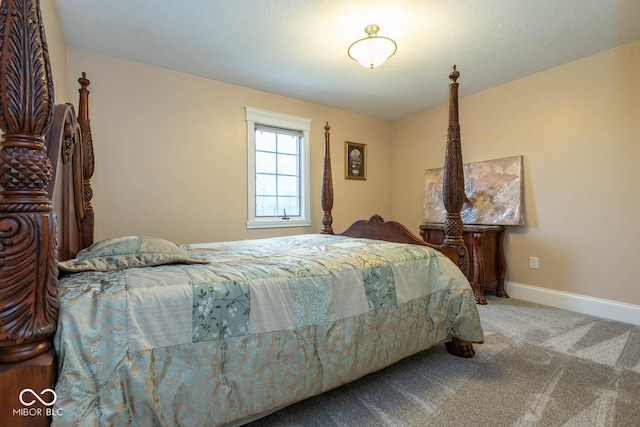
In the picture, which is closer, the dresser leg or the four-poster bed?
the four-poster bed

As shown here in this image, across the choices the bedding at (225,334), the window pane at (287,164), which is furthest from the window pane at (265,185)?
the bedding at (225,334)

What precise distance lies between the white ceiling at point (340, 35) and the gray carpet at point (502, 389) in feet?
7.72

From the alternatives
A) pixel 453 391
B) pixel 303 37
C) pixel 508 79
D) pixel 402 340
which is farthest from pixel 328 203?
pixel 508 79

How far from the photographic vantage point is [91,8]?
6.77 feet

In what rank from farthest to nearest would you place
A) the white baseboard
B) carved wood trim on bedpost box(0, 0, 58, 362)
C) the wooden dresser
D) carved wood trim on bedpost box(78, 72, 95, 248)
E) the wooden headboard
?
1. the wooden dresser
2. the white baseboard
3. carved wood trim on bedpost box(78, 72, 95, 248)
4. the wooden headboard
5. carved wood trim on bedpost box(0, 0, 58, 362)

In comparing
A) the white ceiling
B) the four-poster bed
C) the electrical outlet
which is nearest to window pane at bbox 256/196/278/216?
the white ceiling

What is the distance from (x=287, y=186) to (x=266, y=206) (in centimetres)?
40

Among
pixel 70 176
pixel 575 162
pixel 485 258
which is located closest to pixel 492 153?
pixel 575 162

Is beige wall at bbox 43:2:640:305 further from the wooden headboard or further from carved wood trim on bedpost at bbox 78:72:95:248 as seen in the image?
the wooden headboard

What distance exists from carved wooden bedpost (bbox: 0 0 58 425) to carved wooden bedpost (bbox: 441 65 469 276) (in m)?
1.92

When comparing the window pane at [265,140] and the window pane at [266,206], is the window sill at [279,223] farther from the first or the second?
the window pane at [265,140]

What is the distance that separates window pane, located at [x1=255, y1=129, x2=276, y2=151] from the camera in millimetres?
3568

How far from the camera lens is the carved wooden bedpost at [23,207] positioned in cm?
71

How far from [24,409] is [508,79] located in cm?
423
